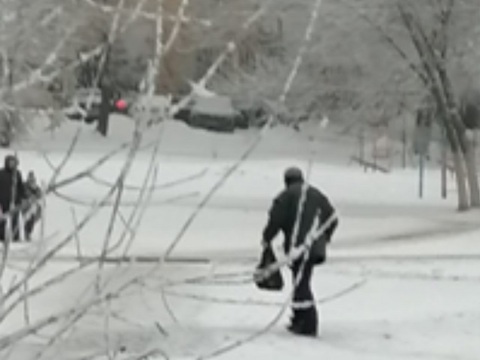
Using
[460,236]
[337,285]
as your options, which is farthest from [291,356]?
[460,236]

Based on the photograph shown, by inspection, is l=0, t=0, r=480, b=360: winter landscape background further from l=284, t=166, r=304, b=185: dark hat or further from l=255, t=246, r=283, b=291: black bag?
l=284, t=166, r=304, b=185: dark hat

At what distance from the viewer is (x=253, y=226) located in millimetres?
31516

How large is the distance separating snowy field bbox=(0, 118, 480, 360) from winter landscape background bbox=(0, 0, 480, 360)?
0.04m

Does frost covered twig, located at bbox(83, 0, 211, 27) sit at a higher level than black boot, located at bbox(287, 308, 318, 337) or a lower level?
higher

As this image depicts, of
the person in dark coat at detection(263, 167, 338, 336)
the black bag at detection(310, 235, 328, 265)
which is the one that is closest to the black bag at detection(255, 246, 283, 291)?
the person in dark coat at detection(263, 167, 338, 336)

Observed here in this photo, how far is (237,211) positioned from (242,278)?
30.1 metres

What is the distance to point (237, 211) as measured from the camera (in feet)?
113

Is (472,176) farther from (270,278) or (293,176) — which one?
(270,278)

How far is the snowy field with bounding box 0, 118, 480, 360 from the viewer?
4762mm

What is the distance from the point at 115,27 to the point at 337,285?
1419 centimetres

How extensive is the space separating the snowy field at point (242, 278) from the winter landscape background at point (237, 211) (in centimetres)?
4

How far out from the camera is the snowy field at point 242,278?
15.6ft

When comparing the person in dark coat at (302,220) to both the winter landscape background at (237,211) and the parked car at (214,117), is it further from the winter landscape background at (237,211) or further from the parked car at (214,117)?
the parked car at (214,117)

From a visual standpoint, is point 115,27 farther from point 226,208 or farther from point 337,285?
point 226,208
